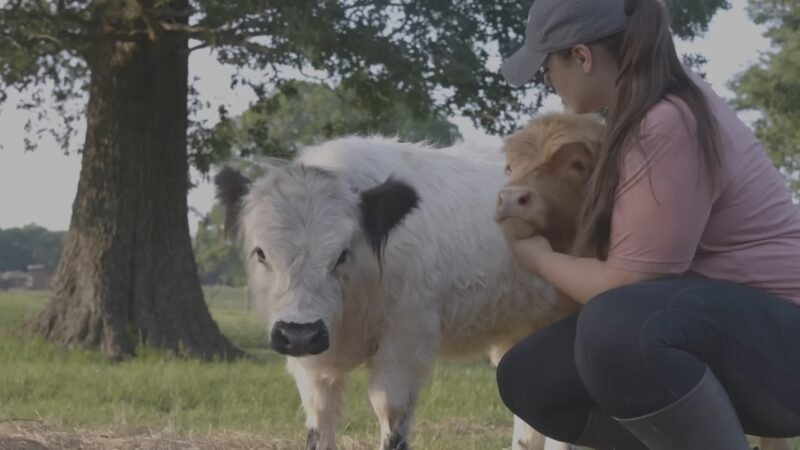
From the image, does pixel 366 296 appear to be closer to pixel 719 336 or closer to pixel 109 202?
pixel 719 336

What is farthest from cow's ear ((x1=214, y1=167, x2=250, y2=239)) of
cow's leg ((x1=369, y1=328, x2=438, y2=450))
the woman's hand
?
the woman's hand

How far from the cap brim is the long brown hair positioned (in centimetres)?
21

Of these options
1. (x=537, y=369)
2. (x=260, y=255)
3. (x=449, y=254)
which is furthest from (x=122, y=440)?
(x=537, y=369)

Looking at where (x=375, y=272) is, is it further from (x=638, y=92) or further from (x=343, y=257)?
(x=638, y=92)

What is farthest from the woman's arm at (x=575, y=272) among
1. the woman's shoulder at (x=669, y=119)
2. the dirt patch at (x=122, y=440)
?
the dirt patch at (x=122, y=440)

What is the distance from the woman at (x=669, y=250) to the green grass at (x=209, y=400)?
281 cm

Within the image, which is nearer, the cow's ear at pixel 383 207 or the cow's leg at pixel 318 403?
the cow's ear at pixel 383 207

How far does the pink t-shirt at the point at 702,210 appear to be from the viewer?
328 centimetres

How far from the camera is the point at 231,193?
18.6ft

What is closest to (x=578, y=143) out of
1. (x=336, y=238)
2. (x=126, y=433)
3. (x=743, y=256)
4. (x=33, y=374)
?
(x=743, y=256)

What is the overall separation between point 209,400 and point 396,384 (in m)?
4.07

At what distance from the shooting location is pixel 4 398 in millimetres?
9109

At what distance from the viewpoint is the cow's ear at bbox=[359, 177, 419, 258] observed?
5.45m

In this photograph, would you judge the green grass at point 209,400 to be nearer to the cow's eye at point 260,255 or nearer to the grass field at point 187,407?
the grass field at point 187,407
